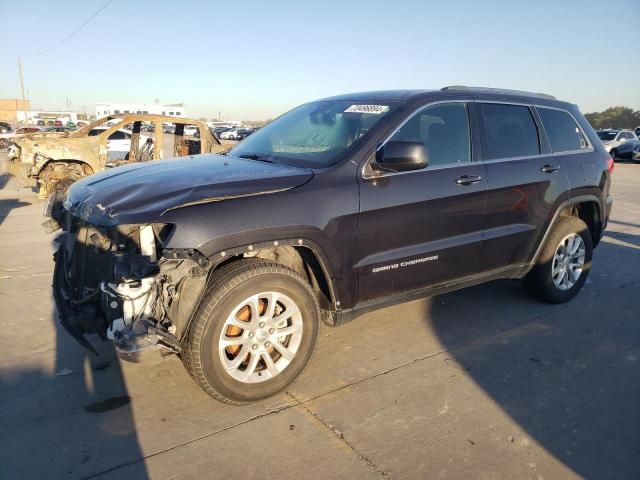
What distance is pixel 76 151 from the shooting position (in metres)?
9.92

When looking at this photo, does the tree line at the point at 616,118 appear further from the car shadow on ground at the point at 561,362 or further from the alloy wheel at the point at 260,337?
the alloy wheel at the point at 260,337

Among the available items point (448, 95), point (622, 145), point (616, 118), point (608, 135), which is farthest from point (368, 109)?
point (616, 118)

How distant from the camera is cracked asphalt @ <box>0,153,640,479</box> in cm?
248

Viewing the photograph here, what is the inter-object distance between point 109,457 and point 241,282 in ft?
3.70

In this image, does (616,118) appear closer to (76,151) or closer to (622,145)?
(622,145)

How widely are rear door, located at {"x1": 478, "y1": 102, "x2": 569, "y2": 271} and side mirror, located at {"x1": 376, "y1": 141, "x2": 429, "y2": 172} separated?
3.15ft

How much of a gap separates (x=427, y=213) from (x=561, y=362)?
1.51m

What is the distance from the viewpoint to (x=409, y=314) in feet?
14.5

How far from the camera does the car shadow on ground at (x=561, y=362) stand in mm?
2672

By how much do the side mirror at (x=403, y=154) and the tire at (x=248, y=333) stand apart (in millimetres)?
978

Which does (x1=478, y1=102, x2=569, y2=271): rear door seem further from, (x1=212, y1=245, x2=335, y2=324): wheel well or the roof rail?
(x1=212, y1=245, x2=335, y2=324): wheel well

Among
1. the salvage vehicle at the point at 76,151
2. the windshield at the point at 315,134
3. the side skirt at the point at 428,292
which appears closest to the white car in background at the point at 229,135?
the salvage vehicle at the point at 76,151

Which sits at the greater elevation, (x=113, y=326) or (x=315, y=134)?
(x=315, y=134)

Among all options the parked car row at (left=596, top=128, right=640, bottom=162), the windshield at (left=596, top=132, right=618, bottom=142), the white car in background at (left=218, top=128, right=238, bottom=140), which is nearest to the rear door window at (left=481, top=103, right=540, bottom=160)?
the parked car row at (left=596, top=128, right=640, bottom=162)
